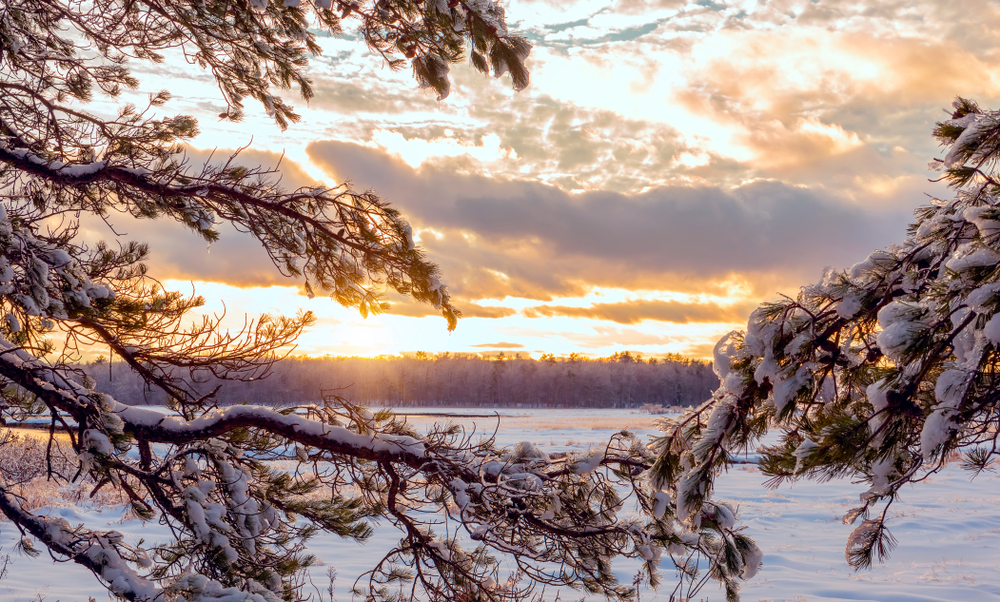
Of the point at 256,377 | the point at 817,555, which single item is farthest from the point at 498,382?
the point at 256,377

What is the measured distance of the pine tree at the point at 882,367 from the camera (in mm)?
1653

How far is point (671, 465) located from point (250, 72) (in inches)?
159

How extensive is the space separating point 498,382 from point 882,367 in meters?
72.7

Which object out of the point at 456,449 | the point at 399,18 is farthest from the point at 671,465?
the point at 399,18

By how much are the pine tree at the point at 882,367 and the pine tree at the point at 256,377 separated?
0.94 m

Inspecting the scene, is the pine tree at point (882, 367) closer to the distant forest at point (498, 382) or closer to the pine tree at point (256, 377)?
the pine tree at point (256, 377)

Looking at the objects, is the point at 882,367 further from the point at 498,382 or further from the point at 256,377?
the point at 498,382

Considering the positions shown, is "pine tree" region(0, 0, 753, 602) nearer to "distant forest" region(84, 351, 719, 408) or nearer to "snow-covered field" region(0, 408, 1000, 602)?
"snow-covered field" region(0, 408, 1000, 602)

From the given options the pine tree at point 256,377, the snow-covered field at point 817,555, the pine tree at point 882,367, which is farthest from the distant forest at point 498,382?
the pine tree at point 882,367

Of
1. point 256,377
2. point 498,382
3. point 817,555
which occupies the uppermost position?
point 256,377

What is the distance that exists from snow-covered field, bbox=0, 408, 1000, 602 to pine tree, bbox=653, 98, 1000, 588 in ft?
13.6

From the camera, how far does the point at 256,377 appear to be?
12.1 feet

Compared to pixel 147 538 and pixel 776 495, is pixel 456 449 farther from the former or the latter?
pixel 776 495

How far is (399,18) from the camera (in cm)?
358
